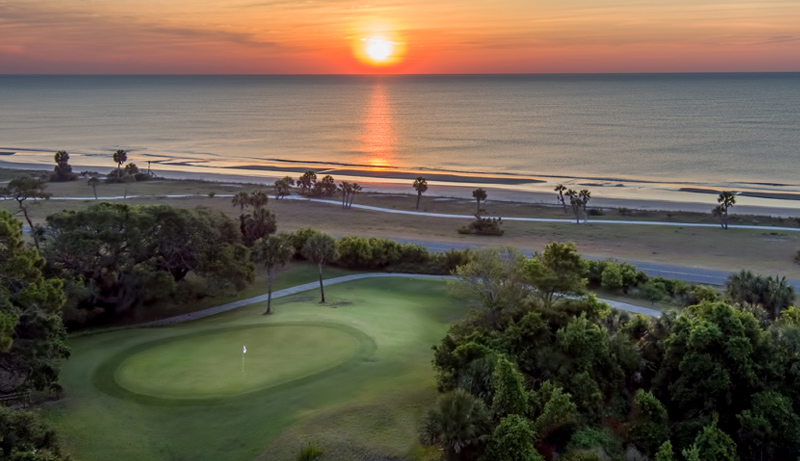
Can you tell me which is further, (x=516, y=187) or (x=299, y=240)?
(x=516, y=187)

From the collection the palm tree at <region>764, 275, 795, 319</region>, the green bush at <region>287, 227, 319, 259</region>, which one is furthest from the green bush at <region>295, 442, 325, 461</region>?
the green bush at <region>287, 227, 319, 259</region>

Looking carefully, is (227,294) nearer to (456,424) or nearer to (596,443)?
(456,424)

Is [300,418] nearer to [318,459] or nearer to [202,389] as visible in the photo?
[318,459]

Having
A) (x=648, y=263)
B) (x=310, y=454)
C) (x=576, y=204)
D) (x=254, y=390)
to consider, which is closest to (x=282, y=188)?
(x=576, y=204)

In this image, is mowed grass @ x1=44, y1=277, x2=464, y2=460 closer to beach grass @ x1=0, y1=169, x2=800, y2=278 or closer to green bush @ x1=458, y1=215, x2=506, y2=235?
beach grass @ x1=0, y1=169, x2=800, y2=278

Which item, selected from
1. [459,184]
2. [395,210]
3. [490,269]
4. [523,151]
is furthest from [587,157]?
[490,269]

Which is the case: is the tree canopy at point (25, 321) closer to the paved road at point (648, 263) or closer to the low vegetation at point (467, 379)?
the low vegetation at point (467, 379)
